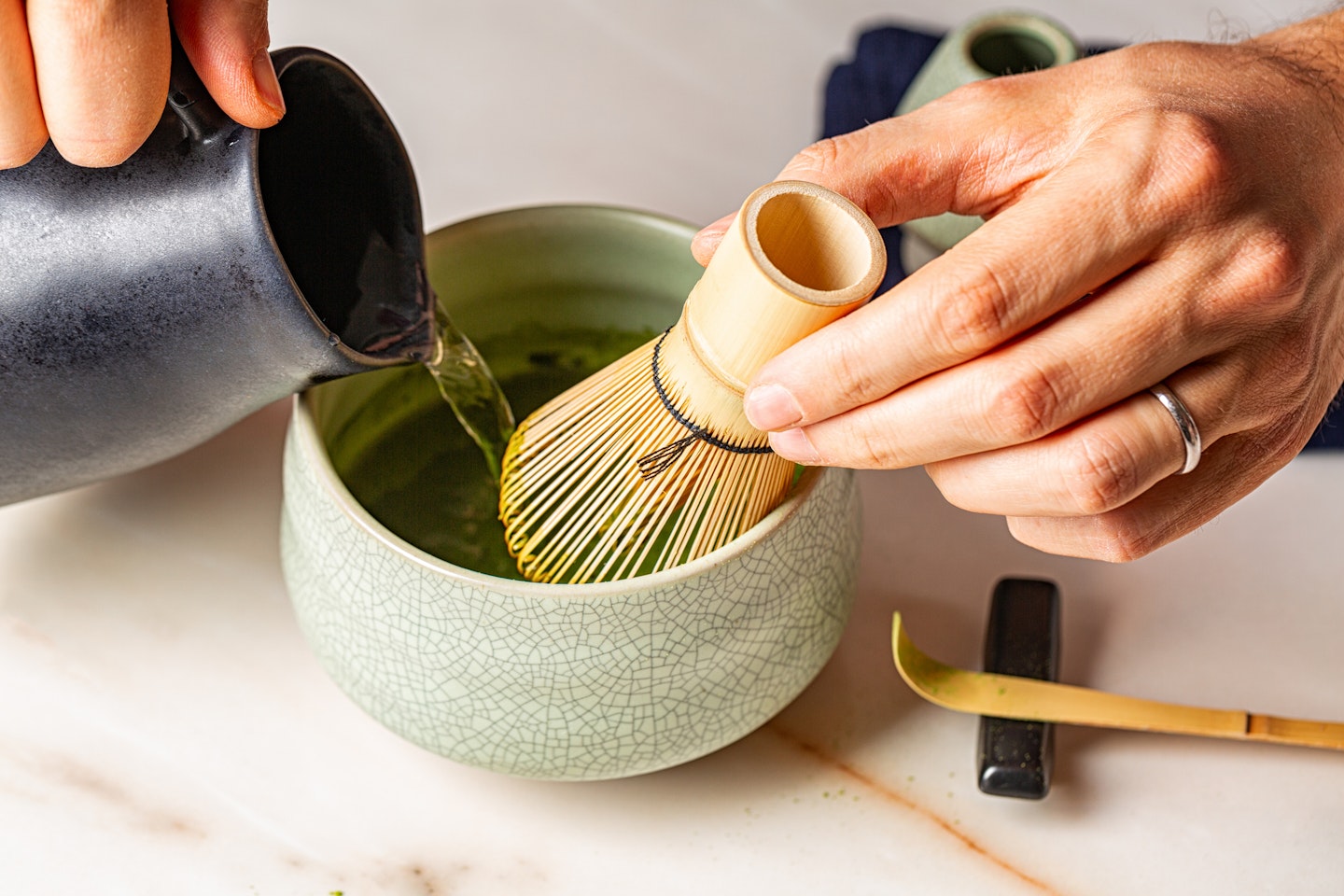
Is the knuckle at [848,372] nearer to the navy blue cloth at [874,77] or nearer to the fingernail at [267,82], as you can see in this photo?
the fingernail at [267,82]

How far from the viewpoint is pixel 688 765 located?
0.72 m

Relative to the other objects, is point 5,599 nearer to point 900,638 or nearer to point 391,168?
point 391,168

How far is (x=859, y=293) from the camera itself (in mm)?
496

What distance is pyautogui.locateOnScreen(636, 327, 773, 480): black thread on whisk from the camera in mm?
577

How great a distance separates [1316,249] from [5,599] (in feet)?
2.43

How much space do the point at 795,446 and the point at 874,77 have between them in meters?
0.54

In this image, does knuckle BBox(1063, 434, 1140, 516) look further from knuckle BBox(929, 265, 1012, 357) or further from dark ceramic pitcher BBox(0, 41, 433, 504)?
dark ceramic pitcher BBox(0, 41, 433, 504)

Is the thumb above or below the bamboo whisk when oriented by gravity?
above

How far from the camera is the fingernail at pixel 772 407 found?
521 millimetres

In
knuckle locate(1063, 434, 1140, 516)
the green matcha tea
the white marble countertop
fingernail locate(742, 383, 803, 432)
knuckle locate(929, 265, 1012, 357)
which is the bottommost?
the white marble countertop

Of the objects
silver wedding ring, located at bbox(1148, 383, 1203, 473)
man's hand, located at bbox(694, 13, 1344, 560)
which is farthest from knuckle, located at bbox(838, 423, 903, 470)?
silver wedding ring, located at bbox(1148, 383, 1203, 473)

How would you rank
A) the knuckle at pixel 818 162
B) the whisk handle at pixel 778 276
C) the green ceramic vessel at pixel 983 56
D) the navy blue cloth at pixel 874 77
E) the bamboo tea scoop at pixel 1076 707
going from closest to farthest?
the whisk handle at pixel 778 276
the knuckle at pixel 818 162
the bamboo tea scoop at pixel 1076 707
the green ceramic vessel at pixel 983 56
the navy blue cloth at pixel 874 77

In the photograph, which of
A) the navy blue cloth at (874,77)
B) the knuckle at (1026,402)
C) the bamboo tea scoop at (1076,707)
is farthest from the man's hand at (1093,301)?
the navy blue cloth at (874,77)

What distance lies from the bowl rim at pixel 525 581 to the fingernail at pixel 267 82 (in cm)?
15
